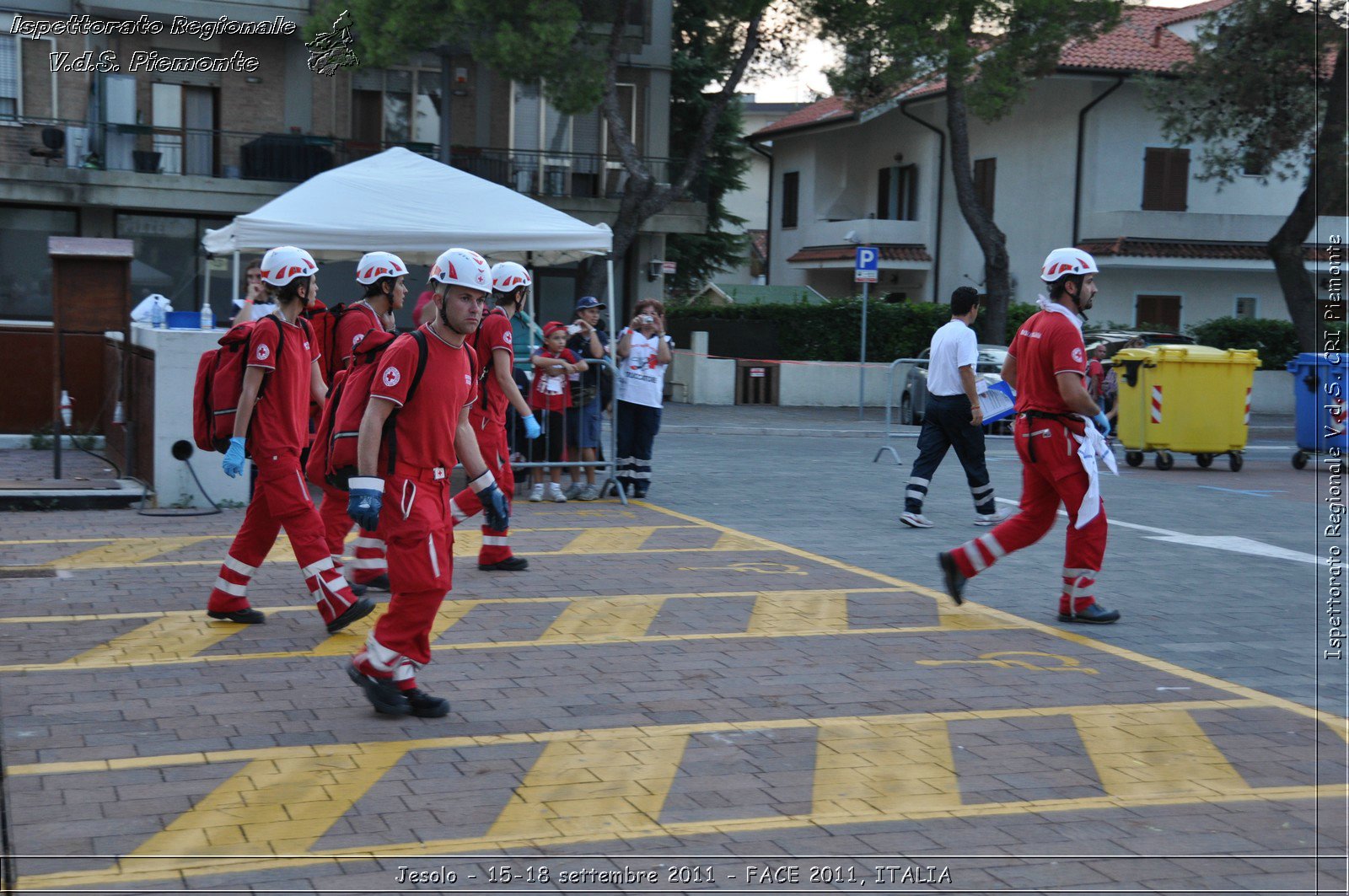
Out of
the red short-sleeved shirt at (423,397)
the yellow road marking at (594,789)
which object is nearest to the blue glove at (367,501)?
the red short-sleeved shirt at (423,397)

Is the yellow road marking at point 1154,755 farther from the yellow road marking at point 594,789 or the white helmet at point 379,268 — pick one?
the white helmet at point 379,268

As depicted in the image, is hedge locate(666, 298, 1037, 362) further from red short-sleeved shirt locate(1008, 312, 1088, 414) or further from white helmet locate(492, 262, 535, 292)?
red short-sleeved shirt locate(1008, 312, 1088, 414)

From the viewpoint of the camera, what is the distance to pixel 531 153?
32.1 m

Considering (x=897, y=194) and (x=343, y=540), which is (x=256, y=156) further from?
(x=343, y=540)

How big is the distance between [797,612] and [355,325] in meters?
3.17

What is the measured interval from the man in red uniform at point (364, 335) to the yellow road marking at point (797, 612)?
87.6 inches

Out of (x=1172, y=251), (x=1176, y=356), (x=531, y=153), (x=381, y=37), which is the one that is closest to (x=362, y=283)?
(x=1176, y=356)

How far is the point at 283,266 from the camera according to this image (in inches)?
290

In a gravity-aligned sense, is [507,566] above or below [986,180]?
below

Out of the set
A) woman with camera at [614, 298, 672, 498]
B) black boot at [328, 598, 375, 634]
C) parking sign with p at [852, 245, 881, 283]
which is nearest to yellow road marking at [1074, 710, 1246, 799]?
black boot at [328, 598, 375, 634]

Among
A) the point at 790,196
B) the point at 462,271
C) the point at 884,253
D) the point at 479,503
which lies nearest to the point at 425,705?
the point at 462,271

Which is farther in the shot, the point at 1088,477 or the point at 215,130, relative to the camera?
the point at 215,130

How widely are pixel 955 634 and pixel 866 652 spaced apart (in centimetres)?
72

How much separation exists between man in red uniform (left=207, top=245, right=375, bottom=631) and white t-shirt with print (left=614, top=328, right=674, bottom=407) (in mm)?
5884
